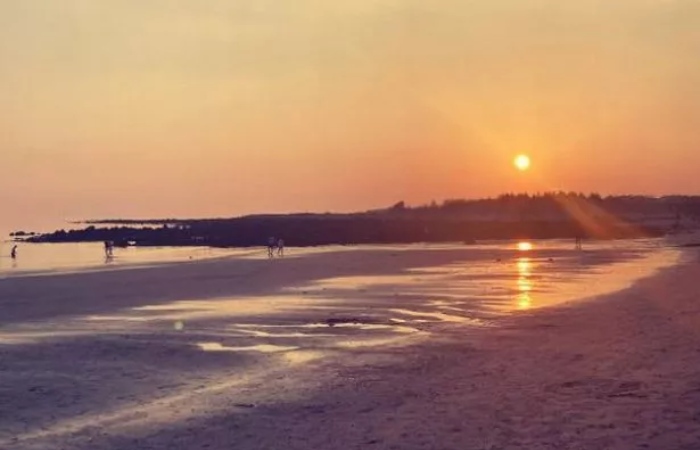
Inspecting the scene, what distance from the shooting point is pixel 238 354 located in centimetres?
2036

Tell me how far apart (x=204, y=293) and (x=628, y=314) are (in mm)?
16852

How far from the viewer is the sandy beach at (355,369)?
12.6 meters

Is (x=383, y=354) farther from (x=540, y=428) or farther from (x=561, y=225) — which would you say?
(x=561, y=225)

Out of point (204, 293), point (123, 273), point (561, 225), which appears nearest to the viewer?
point (204, 293)

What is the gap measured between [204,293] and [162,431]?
24305 mm

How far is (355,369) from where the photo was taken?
17844 mm

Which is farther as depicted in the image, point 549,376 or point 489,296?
point 489,296

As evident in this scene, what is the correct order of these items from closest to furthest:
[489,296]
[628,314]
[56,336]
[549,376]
Answer: [549,376]
[56,336]
[628,314]
[489,296]

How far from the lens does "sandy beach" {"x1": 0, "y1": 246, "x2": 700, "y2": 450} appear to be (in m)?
12.6

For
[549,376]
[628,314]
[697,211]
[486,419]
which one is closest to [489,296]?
[628,314]

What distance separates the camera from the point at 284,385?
16391 millimetres

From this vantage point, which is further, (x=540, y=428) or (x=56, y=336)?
(x=56, y=336)

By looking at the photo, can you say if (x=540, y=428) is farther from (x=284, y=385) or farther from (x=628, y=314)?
(x=628, y=314)

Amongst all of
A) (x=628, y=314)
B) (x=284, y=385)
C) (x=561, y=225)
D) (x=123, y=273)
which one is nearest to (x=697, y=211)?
(x=561, y=225)
